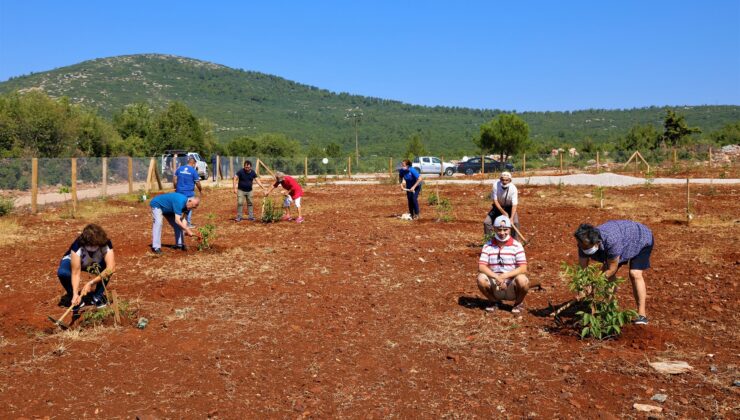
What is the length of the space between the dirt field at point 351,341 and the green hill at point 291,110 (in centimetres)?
7338

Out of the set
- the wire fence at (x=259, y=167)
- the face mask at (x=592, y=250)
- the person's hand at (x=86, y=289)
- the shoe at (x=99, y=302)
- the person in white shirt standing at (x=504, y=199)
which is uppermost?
the wire fence at (x=259, y=167)

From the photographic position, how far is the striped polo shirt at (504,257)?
24.0 feet

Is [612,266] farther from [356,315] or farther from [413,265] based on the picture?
[413,265]

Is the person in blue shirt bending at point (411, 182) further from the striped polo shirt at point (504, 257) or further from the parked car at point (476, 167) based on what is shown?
the parked car at point (476, 167)

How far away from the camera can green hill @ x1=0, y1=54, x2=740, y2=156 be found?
9981 centimetres

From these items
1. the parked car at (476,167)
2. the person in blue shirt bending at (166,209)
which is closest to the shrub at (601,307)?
the person in blue shirt bending at (166,209)

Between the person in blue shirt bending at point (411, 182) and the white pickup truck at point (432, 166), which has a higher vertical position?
the white pickup truck at point (432, 166)

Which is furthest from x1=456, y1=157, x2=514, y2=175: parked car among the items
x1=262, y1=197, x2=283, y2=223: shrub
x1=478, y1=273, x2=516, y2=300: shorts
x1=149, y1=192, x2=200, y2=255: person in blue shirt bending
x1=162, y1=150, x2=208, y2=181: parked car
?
x1=478, y1=273, x2=516, y2=300: shorts

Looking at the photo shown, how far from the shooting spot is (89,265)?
698 cm

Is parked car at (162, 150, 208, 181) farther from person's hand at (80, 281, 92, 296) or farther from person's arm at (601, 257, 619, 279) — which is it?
person's arm at (601, 257, 619, 279)

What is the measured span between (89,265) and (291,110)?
121m

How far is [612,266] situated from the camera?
6.50m

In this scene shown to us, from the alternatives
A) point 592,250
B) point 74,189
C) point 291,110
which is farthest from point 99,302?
point 291,110

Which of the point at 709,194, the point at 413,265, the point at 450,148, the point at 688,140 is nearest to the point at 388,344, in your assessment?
the point at 413,265
